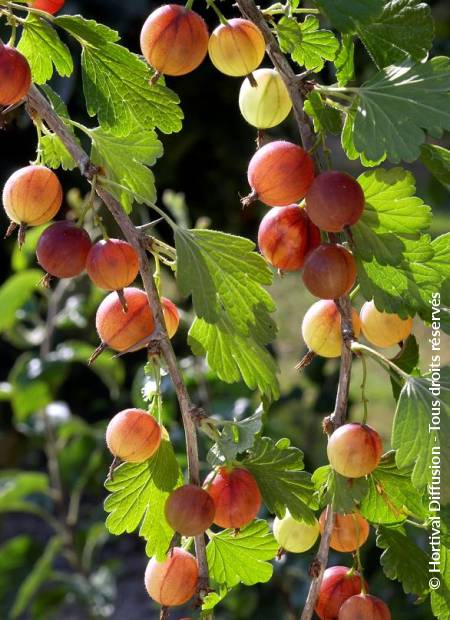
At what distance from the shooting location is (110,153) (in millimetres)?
628

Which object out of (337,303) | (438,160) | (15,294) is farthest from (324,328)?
(15,294)

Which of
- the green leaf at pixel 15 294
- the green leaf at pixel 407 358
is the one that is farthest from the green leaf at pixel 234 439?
the green leaf at pixel 15 294

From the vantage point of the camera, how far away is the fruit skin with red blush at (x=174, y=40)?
535 mm

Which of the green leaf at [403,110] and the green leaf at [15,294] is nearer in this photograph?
the green leaf at [403,110]

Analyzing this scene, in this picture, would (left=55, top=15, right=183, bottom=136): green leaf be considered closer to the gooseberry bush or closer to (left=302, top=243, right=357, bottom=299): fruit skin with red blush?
the gooseberry bush

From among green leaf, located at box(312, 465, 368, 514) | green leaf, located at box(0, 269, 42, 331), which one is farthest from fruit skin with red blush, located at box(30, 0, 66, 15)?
green leaf, located at box(0, 269, 42, 331)

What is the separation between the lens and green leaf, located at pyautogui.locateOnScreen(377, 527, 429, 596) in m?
0.63

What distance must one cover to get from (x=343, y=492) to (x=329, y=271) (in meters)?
0.14

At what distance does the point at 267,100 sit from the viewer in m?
0.57

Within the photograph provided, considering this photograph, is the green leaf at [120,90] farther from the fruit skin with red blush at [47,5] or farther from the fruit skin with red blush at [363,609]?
the fruit skin with red blush at [363,609]

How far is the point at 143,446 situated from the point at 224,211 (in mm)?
2031

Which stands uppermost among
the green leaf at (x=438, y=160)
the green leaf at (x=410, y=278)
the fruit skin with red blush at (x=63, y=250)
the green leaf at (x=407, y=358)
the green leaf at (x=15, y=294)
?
the fruit skin with red blush at (x=63, y=250)

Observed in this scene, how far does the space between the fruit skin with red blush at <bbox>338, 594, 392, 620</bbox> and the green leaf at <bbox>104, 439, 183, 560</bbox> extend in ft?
0.37

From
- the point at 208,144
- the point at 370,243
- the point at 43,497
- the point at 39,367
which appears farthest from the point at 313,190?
the point at 208,144
